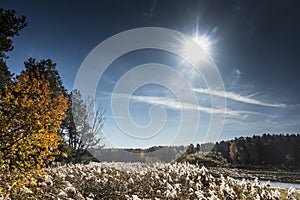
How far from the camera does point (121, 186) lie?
11.1 metres

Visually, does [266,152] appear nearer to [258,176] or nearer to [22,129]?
[258,176]

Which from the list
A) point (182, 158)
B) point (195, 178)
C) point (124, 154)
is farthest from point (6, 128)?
point (124, 154)

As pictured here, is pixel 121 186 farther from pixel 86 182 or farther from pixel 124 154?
pixel 124 154

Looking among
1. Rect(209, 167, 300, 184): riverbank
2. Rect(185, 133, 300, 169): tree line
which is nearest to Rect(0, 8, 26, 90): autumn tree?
Rect(209, 167, 300, 184): riverbank

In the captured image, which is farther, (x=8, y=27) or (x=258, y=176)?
(x=258, y=176)

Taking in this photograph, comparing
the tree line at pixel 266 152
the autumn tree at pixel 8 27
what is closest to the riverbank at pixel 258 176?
the autumn tree at pixel 8 27

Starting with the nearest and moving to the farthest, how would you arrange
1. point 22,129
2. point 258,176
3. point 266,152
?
point 22,129
point 258,176
point 266,152

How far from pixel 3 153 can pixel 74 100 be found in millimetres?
18107

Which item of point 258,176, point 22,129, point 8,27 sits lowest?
point 258,176

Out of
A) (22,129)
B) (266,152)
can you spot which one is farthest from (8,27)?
(266,152)

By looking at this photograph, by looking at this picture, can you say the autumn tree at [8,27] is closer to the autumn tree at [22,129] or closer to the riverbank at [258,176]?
the autumn tree at [22,129]

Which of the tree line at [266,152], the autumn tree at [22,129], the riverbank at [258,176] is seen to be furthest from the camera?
the tree line at [266,152]

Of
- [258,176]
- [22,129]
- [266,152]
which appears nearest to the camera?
[22,129]

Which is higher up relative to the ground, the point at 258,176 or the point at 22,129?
the point at 22,129
